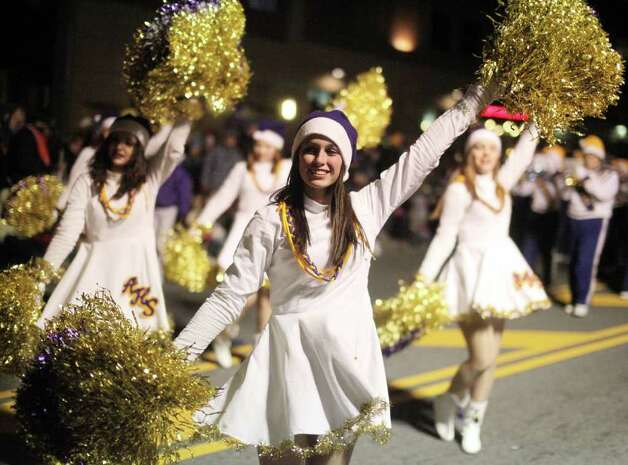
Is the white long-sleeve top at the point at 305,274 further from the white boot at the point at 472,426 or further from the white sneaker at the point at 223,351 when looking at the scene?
the white sneaker at the point at 223,351

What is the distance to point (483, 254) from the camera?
537 cm

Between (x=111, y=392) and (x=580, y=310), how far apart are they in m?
8.06

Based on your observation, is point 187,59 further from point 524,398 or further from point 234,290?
point 524,398

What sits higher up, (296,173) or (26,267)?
(296,173)

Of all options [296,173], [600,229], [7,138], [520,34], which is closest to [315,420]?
[296,173]

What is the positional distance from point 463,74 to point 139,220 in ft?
99.5

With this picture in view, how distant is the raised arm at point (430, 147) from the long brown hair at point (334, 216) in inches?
7.7

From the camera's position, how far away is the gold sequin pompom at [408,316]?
4.85 meters

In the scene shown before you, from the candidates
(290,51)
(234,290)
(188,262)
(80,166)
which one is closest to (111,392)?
(234,290)

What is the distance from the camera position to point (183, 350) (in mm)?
2934

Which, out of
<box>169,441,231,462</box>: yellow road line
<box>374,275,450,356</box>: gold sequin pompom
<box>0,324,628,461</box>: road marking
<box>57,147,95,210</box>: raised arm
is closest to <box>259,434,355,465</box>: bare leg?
<box>374,275,450,356</box>: gold sequin pompom

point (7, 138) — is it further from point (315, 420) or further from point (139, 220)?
point (315, 420)

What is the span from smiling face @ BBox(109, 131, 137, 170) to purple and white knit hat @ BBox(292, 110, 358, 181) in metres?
2.18

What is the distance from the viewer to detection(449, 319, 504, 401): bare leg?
16.9 ft
